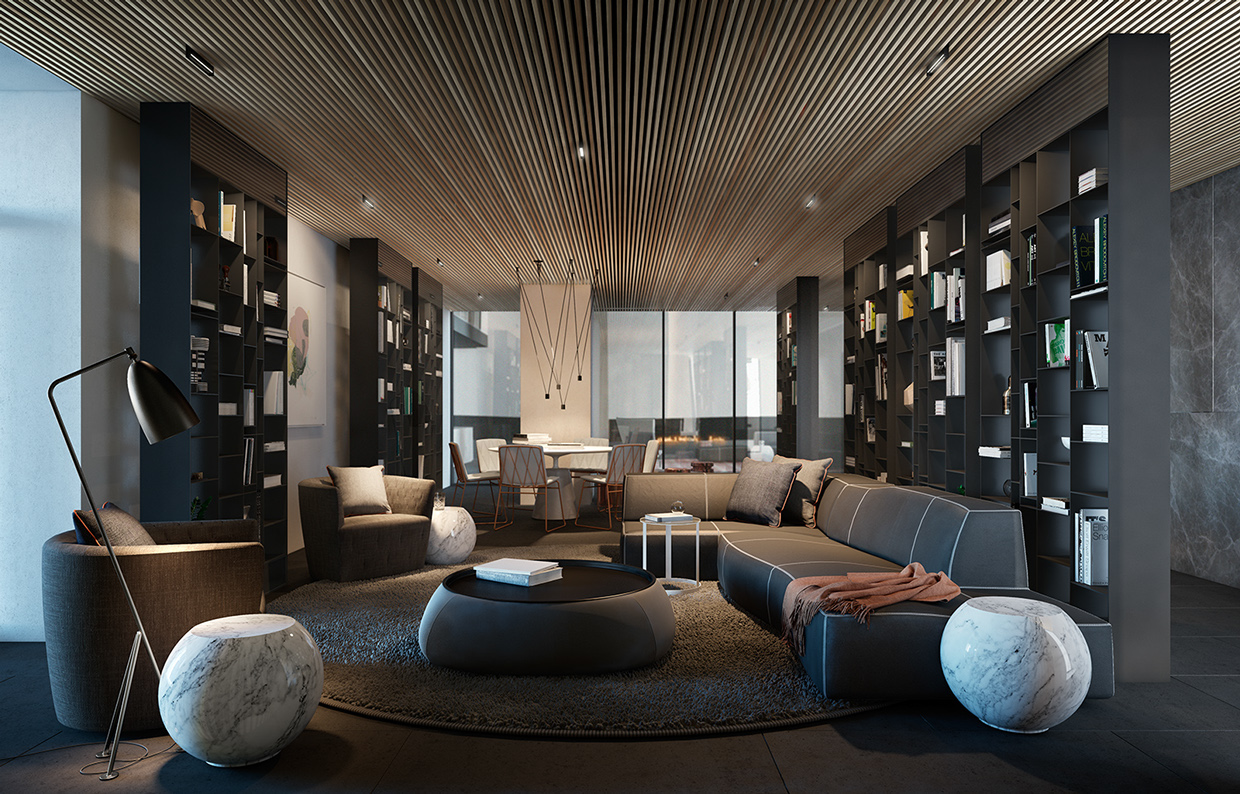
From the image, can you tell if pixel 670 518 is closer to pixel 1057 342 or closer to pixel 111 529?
pixel 1057 342

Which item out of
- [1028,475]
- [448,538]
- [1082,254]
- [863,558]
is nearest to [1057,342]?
[1082,254]

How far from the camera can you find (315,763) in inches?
110

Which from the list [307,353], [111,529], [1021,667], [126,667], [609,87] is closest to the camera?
[1021,667]

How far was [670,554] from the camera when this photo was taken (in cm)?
545

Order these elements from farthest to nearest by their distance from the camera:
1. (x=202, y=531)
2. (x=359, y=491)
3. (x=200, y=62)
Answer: (x=359, y=491)
(x=200, y=62)
(x=202, y=531)

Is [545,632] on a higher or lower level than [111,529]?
lower

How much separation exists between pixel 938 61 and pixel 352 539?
4802 mm

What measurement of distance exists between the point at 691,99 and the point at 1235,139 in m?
3.72

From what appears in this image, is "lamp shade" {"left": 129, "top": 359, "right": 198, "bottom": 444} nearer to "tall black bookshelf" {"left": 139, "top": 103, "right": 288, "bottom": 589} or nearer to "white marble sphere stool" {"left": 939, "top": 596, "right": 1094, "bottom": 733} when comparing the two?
"tall black bookshelf" {"left": 139, "top": 103, "right": 288, "bottom": 589}

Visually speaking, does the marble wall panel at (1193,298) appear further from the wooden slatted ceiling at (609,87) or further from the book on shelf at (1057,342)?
the book on shelf at (1057,342)

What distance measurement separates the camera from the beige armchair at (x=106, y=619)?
3.04m

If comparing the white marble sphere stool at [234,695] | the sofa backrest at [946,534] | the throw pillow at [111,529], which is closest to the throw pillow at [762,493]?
the sofa backrest at [946,534]

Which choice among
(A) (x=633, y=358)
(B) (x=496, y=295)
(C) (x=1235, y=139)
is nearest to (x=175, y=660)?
(C) (x=1235, y=139)

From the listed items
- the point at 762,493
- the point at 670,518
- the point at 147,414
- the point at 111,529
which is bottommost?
the point at 670,518
